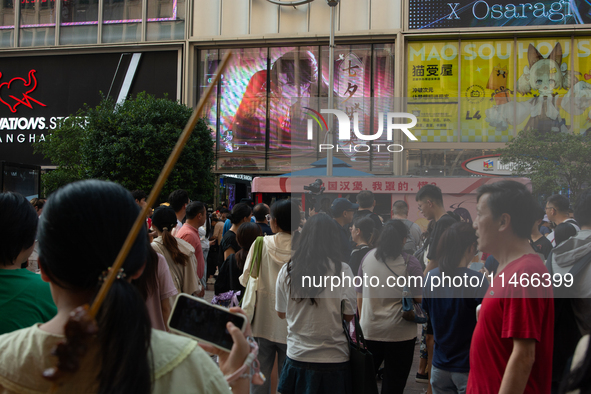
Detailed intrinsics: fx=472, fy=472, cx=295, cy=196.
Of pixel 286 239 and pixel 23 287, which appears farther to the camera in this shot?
pixel 286 239

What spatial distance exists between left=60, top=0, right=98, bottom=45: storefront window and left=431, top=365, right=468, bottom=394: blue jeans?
69.3 ft

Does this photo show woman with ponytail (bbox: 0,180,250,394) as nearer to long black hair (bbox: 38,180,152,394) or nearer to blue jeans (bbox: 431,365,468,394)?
long black hair (bbox: 38,180,152,394)

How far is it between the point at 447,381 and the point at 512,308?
1278 millimetres

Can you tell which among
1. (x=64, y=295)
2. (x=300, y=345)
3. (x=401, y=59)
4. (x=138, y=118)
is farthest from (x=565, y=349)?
(x=401, y=59)

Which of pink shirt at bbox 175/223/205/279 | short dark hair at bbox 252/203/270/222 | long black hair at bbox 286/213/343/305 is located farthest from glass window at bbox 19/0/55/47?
long black hair at bbox 286/213/343/305

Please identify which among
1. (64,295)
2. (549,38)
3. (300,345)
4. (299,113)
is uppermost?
(549,38)

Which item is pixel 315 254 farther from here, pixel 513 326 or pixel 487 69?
pixel 487 69

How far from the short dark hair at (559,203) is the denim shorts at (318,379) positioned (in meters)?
1.80

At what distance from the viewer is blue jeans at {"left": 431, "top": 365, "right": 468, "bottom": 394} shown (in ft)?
9.30

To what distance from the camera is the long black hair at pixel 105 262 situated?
3.17 feet

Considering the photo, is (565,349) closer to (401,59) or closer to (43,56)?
(401,59)

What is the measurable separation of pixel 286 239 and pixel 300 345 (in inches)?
37.0

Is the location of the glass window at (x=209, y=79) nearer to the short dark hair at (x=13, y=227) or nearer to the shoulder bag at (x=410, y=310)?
the shoulder bag at (x=410, y=310)

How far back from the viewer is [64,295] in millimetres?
1098
